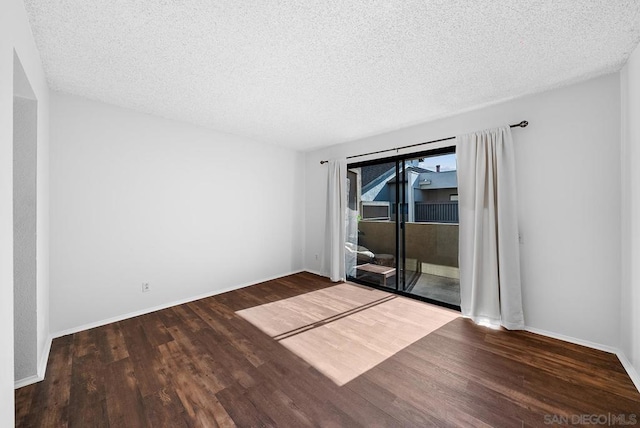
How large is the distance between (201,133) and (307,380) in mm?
3406

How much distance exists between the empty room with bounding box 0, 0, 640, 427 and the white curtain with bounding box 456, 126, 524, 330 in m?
0.02

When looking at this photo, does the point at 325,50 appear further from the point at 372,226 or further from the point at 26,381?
the point at 26,381

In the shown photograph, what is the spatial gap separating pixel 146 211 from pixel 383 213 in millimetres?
3368

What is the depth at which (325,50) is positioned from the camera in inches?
72.0

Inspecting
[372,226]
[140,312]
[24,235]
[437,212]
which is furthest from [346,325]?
[24,235]

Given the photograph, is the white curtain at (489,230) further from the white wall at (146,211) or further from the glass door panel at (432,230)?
the white wall at (146,211)

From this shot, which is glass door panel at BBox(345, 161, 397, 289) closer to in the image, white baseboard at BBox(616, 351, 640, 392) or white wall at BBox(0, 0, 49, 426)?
white baseboard at BBox(616, 351, 640, 392)

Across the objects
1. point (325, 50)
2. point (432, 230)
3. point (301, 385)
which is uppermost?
point (325, 50)

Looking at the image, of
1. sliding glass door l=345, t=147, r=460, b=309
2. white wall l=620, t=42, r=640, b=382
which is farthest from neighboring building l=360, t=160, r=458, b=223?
white wall l=620, t=42, r=640, b=382

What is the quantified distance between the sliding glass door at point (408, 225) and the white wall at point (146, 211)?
1.71 metres

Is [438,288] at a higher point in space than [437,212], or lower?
lower

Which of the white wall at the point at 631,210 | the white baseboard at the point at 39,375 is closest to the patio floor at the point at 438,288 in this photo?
the white wall at the point at 631,210

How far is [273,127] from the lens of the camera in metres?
3.57

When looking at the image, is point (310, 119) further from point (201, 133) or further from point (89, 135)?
point (89, 135)
